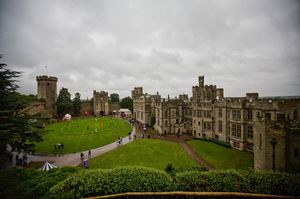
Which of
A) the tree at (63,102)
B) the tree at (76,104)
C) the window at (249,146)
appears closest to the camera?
the window at (249,146)

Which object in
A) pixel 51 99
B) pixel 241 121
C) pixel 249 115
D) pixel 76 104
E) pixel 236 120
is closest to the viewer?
pixel 249 115

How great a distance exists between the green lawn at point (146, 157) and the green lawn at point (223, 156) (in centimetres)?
301

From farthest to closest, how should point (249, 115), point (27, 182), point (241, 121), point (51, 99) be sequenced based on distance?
point (51, 99), point (241, 121), point (249, 115), point (27, 182)

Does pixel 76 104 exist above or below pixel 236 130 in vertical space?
above

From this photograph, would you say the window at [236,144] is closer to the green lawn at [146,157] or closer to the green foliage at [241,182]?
the green lawn at [146,157]

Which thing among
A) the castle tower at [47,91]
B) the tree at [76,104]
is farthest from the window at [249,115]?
the castle tower at [47,91]

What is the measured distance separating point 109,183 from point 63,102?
65219 millimetres

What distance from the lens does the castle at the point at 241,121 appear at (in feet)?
51.4

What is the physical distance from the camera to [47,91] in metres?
65.8

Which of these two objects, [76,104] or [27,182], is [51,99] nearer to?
[76,104]

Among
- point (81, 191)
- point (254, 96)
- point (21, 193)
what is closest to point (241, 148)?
point (254, 96)

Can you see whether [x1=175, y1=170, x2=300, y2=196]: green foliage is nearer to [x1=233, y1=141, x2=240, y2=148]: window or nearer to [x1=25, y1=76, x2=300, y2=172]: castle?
[x1=25, y1=76, x2=300, y2=172]: castle

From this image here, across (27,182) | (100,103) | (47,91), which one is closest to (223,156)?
(27,182)

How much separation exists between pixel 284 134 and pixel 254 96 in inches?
576
